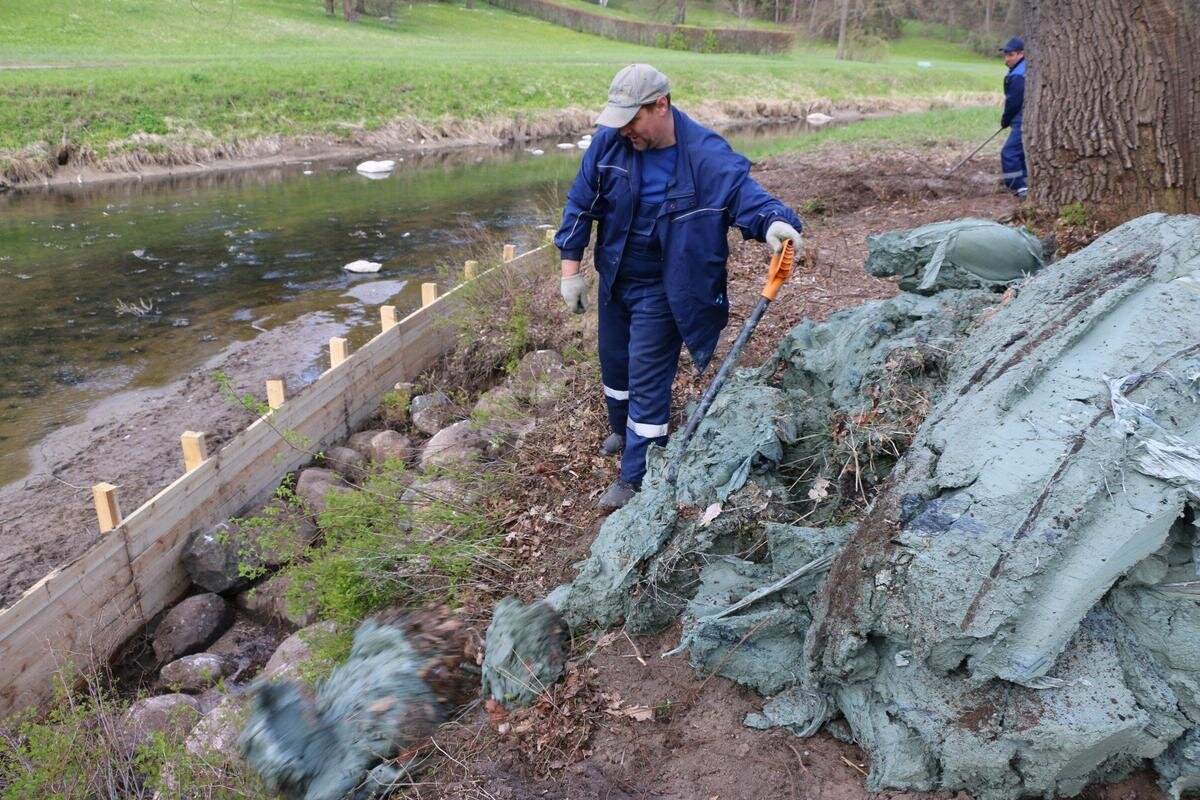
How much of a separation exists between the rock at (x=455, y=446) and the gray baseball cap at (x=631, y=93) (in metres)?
2.18

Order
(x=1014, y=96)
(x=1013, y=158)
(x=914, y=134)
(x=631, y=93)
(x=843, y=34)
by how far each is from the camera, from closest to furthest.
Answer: (x=631, y=93), (x=1013, y=158), (x=1014, y=96), (x=914, y=134), (x=843, y=34)

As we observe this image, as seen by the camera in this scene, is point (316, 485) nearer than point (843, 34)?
Yes

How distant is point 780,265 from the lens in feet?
12.3

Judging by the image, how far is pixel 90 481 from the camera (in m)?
6.16

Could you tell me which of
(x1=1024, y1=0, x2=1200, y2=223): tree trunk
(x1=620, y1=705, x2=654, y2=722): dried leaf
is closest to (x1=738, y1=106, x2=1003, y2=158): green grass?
(x1=1024, y1=0, x2=1200, y2=223): tree trunk

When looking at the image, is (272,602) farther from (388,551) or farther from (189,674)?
(388,551)

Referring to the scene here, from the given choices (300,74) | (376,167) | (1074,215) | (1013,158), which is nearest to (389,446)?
(1074,215)

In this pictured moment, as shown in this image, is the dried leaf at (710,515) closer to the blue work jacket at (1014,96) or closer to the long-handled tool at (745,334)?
the long-handled tool at (745,334)

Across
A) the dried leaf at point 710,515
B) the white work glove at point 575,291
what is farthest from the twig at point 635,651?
the white work glove at point 575,291

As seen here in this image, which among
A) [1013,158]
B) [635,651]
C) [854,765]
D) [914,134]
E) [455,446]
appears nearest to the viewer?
[854,765]

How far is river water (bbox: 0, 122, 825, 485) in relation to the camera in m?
8.30

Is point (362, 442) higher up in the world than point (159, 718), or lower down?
higher up

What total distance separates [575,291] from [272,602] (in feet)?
8.90

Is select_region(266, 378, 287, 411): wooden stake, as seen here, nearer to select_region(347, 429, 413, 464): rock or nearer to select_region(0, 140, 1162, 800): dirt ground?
select_region(347, 429, 413, 464): rock
